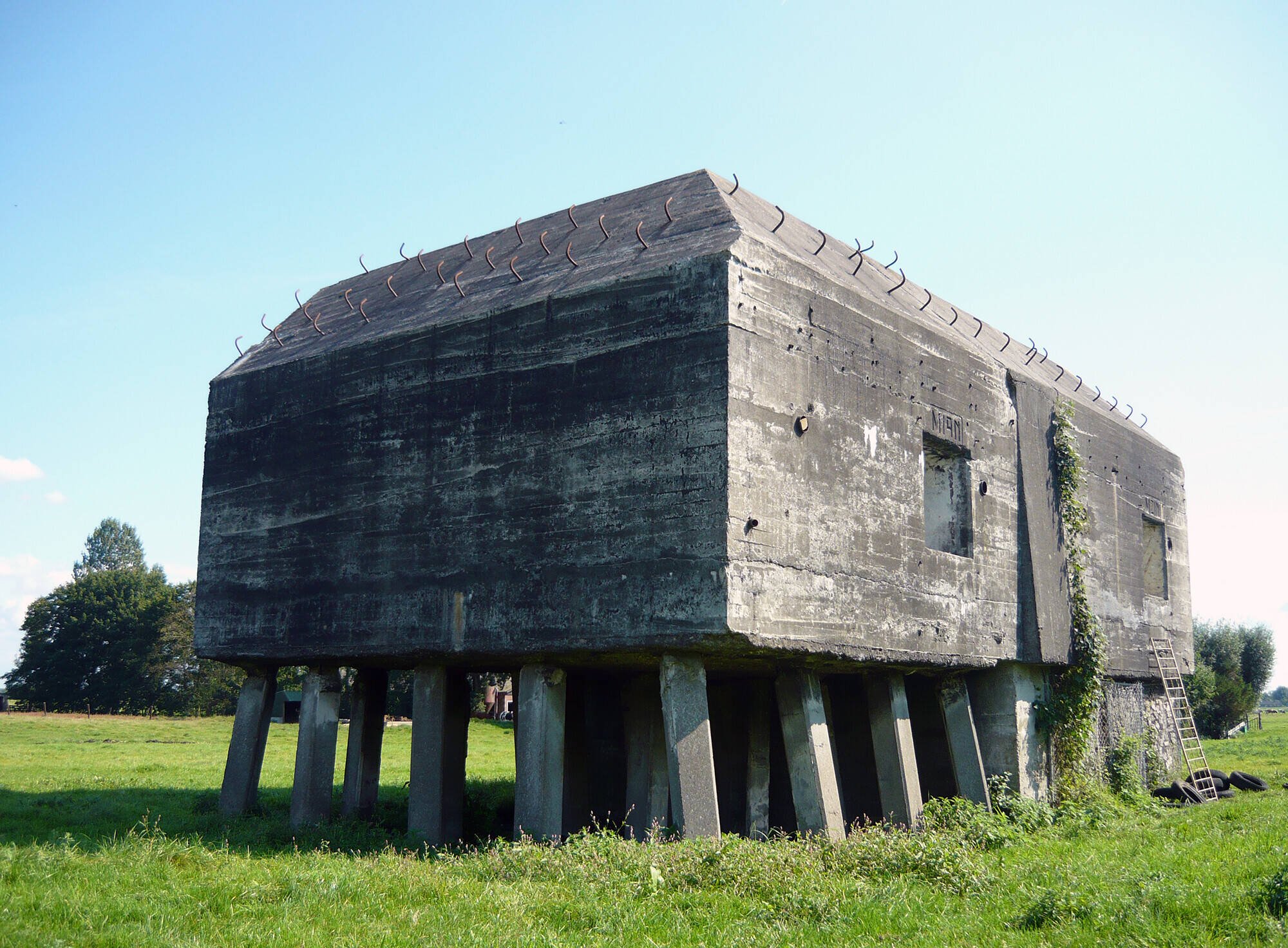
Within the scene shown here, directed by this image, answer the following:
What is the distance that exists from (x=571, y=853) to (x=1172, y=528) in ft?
45.6

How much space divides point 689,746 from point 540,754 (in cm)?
204

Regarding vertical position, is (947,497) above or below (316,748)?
above

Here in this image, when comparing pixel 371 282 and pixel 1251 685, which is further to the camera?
pixel 1251 685

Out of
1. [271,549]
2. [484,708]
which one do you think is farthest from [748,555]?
[484,708]

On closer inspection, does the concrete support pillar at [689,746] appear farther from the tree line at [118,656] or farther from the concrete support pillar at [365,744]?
the tree line at [118,656]

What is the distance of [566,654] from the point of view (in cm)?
1167

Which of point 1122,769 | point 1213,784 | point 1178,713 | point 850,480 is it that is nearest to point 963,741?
point 1122,769

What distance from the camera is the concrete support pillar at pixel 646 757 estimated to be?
1319cm

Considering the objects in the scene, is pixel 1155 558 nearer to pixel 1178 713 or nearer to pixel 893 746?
pixel 1178 713

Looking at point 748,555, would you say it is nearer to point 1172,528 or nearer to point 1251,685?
point 1172,528

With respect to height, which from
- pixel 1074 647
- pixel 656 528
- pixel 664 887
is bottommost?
pixel 664 887

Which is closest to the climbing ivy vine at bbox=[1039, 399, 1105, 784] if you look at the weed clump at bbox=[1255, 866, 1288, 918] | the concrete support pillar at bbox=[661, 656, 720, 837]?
the concrete support pillar at bbox=[661, 656, 720, 837]

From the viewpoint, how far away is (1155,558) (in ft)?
63.0

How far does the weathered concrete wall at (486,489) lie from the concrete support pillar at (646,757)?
243 cm
